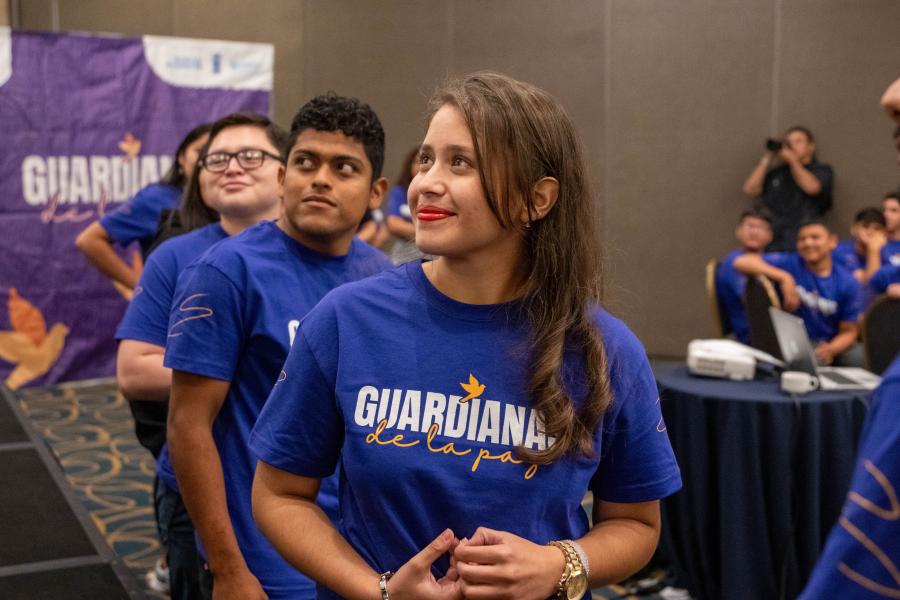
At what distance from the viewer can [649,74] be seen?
24.9 feet

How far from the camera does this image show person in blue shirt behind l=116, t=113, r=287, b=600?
199 centimetres

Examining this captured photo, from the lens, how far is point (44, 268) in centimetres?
566

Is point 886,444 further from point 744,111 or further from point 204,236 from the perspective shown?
point 744,111

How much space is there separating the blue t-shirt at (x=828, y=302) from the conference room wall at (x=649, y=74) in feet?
7.46

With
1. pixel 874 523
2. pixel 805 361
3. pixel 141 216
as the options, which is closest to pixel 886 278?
pixel 805 361

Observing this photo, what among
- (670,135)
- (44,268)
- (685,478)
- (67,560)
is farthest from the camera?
(670,135)

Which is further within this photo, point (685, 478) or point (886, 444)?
point (685, 478)

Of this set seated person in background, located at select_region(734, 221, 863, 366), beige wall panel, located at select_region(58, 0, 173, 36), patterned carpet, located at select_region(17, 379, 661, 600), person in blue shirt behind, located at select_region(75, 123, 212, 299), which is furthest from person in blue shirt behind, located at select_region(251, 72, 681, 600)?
beige wall panel, located at select_region(58, 0, 173, 36)

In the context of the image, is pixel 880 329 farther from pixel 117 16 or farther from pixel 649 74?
pixel 117 16

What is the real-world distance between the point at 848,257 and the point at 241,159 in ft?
16.4

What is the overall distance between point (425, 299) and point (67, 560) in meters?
1.11

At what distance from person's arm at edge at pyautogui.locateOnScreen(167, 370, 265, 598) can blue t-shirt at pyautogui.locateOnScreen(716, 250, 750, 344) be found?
3.98m

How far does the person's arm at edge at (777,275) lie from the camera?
489cm

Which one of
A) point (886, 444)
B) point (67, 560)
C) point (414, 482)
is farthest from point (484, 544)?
point (67, 560)
